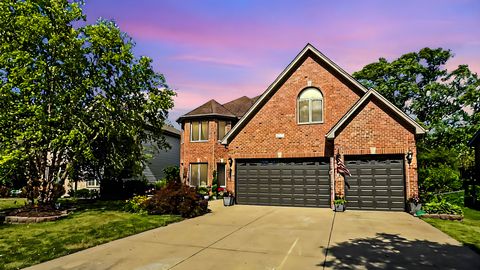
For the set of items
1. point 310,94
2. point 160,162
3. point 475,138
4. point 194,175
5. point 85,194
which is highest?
point 310,94

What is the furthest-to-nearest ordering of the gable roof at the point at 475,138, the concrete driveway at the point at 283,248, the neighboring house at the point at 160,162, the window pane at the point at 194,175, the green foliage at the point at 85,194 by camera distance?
the neighboring house at the point at 160,162 → the window pane at the point at 194,175 → the green foliage at the point at 85,194 → the gable roof at the point at 475,138 → the concrete driveway at the point at 283,248

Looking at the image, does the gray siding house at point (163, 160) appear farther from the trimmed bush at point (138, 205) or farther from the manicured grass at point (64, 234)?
the manicured grass at point (64, 234)

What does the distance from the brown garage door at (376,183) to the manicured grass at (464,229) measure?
89.1 inches

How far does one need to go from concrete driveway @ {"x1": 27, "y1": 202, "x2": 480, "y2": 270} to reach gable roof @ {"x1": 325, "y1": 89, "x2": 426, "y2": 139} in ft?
15.2

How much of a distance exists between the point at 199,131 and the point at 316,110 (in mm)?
10925

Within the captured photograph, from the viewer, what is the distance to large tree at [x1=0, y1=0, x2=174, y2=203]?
1216 cm

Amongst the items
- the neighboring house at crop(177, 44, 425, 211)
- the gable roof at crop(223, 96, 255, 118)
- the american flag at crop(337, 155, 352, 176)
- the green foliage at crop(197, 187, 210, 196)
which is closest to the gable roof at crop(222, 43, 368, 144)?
the neighboring house at crop(177, 44, 425, 211)

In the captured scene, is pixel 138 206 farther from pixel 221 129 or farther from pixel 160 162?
pixel 160 162

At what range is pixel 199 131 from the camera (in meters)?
24.2

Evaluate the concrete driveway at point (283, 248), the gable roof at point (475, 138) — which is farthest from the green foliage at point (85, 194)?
the gable roof at point (475, 138)

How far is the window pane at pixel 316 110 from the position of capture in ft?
53.3

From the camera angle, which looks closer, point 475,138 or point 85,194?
point 475,138

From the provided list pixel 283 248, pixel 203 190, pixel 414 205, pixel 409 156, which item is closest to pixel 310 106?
pixel 409 156

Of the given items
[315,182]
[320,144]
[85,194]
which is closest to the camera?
[315,182]
